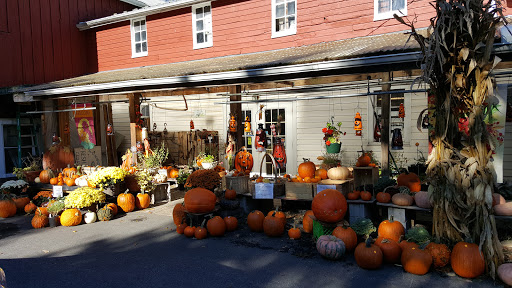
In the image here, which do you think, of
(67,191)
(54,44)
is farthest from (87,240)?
(54,44)

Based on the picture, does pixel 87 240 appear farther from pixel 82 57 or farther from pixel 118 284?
pixel 82 57

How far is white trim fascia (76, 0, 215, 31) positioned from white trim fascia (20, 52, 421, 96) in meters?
4.48

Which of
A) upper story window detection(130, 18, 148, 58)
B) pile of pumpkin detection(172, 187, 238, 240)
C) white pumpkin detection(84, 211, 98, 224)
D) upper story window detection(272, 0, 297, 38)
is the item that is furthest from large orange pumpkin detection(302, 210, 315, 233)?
upper story window detection(130, 18, 148, 58)

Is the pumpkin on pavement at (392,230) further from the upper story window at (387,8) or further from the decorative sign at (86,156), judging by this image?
the decorative sign at (86,156)

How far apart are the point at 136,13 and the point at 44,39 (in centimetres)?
368

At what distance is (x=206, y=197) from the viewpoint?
252 inches

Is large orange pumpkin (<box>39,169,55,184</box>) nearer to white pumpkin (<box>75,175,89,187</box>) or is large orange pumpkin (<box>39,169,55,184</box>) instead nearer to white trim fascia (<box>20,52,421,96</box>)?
white pumpkin (<box>75,175,89,187</box>)

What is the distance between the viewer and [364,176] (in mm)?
7125

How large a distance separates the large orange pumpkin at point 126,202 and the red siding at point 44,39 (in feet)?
24.0

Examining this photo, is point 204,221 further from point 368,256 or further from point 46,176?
point 46,176

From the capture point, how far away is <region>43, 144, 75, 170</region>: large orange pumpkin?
32.9 ft

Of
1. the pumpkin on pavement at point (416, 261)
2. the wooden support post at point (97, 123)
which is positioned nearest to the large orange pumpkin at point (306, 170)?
the pumpkin on pavement at point (416, 261)

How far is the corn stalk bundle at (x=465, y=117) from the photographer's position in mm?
4273

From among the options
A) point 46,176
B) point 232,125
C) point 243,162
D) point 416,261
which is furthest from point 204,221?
point 46,176
